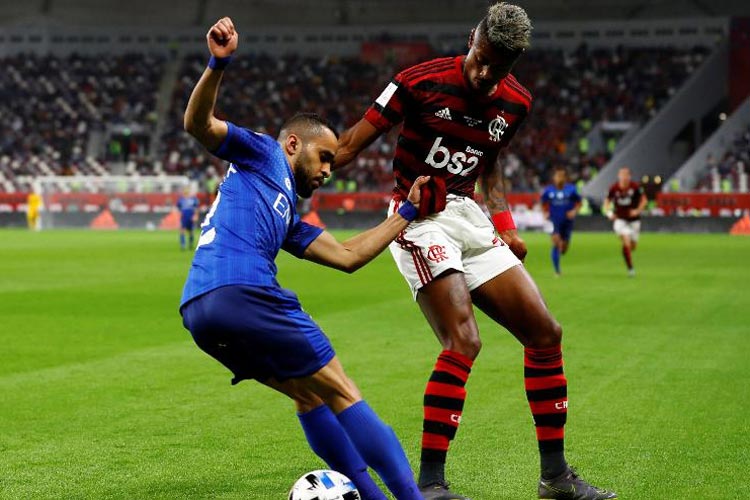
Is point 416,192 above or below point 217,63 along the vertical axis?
below

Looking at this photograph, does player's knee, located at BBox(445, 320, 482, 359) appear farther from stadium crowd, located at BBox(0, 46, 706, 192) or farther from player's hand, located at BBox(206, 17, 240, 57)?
stadium crowd, located at BBox(0, 46, 706, 192)

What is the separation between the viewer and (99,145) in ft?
198

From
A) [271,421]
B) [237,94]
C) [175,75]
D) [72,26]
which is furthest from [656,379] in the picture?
[72,26]

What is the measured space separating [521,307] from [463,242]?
1.55 ft

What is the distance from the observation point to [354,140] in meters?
5.98

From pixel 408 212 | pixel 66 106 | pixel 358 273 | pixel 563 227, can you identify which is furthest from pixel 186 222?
pixel 66 106

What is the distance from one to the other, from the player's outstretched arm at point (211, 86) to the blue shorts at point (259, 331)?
67cm

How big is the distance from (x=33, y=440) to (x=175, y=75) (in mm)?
59264

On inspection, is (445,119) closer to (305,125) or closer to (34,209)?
(305,125)

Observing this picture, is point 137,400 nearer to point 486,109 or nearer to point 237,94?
point 486,109

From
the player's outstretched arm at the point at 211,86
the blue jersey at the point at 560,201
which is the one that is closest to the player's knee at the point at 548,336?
the player's outstretched arm at the point at 211,86

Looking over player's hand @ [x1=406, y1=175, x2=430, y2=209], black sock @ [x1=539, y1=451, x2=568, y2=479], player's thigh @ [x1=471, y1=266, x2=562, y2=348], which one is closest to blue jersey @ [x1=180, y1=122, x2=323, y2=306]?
player's hand @ [x1=406, y1=175, x2=430, y2=209]

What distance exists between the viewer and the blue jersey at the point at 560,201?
24.2 meters

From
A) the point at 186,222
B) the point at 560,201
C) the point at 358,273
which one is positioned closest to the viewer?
the point at 358,273
